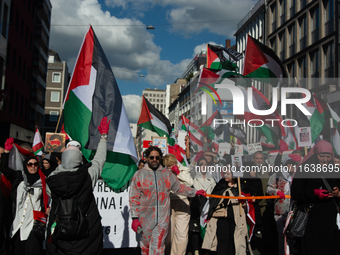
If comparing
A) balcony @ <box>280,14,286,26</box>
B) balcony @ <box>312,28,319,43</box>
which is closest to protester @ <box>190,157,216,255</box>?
balcony @ <box>312,28,319,43</box>

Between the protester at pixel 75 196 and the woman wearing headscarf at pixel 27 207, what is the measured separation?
59.4 inches

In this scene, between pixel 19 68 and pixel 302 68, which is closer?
pixel 302 68

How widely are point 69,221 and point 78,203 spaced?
0.22 m

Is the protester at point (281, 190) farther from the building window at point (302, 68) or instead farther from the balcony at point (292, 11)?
the balcony at point (292, 11)

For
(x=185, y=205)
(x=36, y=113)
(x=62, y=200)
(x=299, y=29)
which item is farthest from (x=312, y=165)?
(x=36, y=113)

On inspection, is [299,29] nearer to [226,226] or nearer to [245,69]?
[245,69]

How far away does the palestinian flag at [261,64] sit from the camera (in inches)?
378

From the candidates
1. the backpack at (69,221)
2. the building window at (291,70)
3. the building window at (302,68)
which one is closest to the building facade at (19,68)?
the backpack at (69,221)

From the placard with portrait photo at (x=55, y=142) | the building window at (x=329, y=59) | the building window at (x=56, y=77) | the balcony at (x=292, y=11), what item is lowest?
the placard with portrait photo at (x=55, y=142)

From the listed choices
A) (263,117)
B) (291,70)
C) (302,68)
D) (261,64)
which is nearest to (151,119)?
(261,64)

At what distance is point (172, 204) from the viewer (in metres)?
6.98

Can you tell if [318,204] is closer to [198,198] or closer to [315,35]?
[198,198]

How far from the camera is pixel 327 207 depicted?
4.94m

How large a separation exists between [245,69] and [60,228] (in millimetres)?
6937
